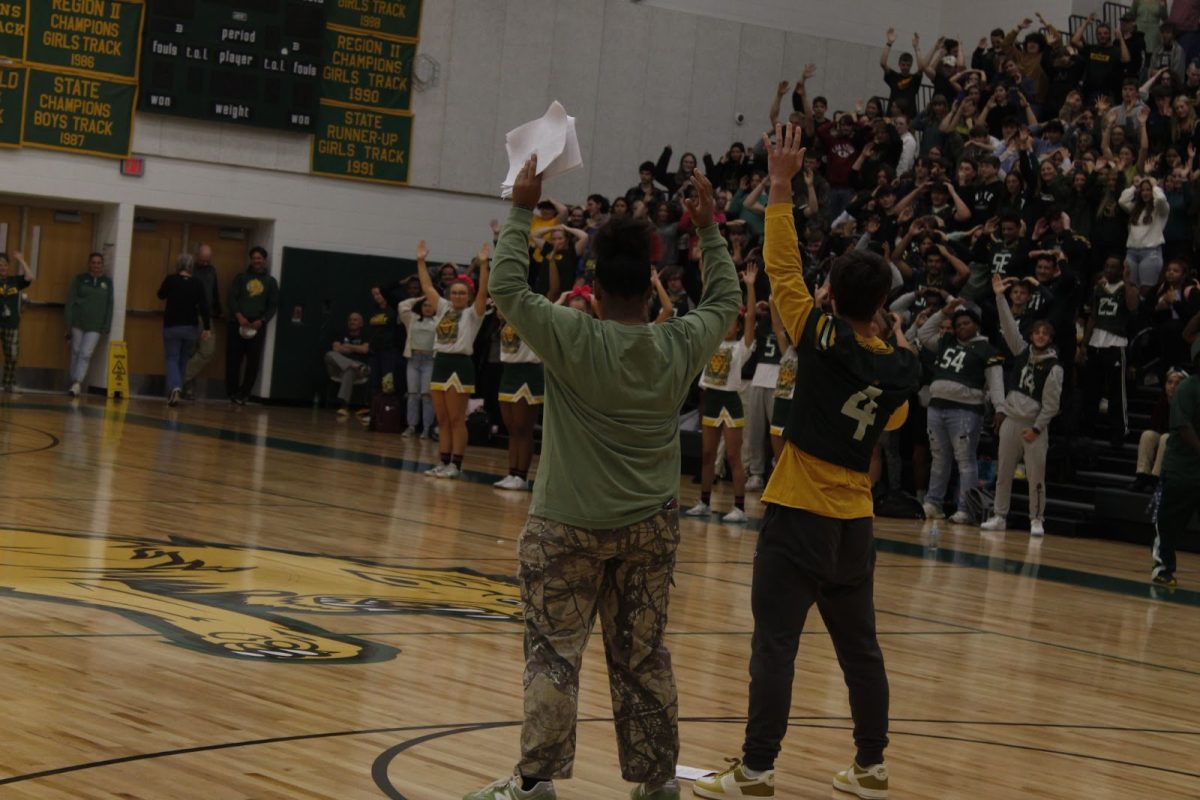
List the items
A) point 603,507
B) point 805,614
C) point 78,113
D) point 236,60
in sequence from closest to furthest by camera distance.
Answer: point 603,507, point 805,614, point 78,113, point 236,60

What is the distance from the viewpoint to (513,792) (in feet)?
14.1

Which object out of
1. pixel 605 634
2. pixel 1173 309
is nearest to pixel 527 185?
pixel 605 634

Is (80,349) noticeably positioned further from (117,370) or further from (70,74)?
(70,74)

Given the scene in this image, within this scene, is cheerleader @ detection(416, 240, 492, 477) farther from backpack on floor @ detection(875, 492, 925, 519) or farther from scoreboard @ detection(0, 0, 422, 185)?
scoreboard @ detection(0, 0, 422, 185)

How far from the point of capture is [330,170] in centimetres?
2403

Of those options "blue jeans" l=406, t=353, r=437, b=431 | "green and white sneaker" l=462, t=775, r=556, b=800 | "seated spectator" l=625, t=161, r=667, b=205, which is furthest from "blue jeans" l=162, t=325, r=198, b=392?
"green and white sneaker" l=462, t=775, r=556, b=800

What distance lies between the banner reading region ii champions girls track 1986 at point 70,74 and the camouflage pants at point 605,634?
19.4 m

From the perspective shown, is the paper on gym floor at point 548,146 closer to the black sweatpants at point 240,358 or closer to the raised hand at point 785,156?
the raised hand at point 785,156

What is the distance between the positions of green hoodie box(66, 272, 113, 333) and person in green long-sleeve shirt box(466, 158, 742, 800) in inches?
746

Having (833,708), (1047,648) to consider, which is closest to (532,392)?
(1047,648)

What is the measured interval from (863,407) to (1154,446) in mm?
11888

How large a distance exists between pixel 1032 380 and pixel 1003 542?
1.78m

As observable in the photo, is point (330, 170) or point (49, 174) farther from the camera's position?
point (330, 170)

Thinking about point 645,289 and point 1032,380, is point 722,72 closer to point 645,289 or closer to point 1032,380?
point 1032,380
